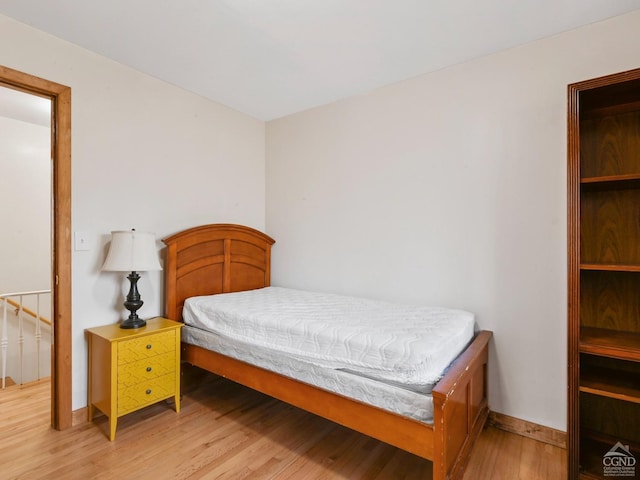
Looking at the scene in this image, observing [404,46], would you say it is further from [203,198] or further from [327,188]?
[203,198]

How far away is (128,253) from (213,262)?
83cm

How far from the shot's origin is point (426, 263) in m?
2.45

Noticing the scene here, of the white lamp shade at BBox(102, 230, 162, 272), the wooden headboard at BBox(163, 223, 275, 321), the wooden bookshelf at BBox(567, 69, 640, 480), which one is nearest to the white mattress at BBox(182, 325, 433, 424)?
the wooden headboard at BBox(163, 223, 275, 321)

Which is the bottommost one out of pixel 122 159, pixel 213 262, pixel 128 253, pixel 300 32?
pixel 213 262

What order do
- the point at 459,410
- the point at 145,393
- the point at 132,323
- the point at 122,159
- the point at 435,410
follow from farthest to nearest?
the point at 122,159
the point at 132,323
the point at 145,393
the point at 459,410
the point at 435,410

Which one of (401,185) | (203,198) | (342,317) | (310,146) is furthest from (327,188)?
(342,317)

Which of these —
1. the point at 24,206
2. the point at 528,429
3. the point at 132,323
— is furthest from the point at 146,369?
the point at 24,206

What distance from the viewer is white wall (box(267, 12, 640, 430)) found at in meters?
1.97

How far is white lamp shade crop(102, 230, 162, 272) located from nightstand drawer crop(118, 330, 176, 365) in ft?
A: 1.49

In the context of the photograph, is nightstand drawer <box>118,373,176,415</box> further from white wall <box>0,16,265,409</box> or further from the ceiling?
the ceiling

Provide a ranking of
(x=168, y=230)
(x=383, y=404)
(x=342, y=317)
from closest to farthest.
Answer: (x=383, y=404), (x=342, y=317), (x=168, y=230)

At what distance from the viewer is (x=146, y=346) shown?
212cm

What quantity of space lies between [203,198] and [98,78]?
1.13m

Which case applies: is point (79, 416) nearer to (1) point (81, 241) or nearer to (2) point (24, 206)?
(1) point (81, 241)
